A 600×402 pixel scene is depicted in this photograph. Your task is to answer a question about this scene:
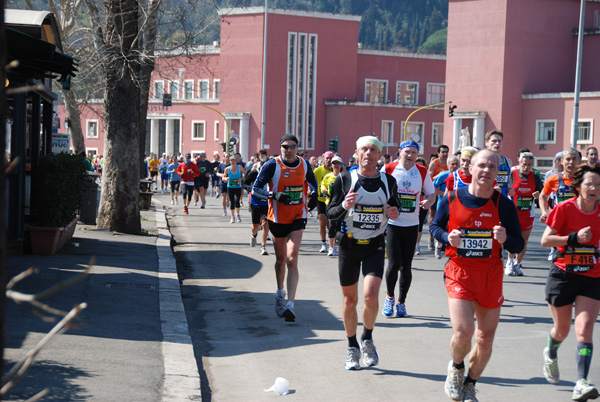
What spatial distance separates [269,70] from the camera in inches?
2948

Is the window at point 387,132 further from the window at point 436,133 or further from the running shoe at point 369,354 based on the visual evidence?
the running shoe at point 369,354

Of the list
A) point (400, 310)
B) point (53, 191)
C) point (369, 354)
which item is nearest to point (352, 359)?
point (369, 354)

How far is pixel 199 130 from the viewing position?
8181 cm

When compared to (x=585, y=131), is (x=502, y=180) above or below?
below

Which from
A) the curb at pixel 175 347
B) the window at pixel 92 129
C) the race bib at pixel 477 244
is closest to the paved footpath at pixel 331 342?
the curb at pixel 175 347

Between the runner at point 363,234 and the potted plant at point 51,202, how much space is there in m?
6.84

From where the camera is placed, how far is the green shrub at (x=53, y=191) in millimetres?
12953

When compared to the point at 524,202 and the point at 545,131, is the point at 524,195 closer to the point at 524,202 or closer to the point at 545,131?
the point at 524,202

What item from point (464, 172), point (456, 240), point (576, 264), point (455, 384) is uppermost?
point (464, 172)

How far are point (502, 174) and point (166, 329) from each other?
609cm

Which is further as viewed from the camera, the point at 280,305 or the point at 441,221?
the point at 280,305

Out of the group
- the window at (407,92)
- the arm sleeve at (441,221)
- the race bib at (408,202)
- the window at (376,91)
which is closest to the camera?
the arm sleeve at (441,221)

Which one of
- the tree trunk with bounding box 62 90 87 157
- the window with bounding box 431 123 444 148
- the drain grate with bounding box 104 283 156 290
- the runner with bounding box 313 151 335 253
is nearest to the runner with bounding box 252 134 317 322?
the drain grate with bounding box 104 283 156 290

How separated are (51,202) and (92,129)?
81.7 meters
